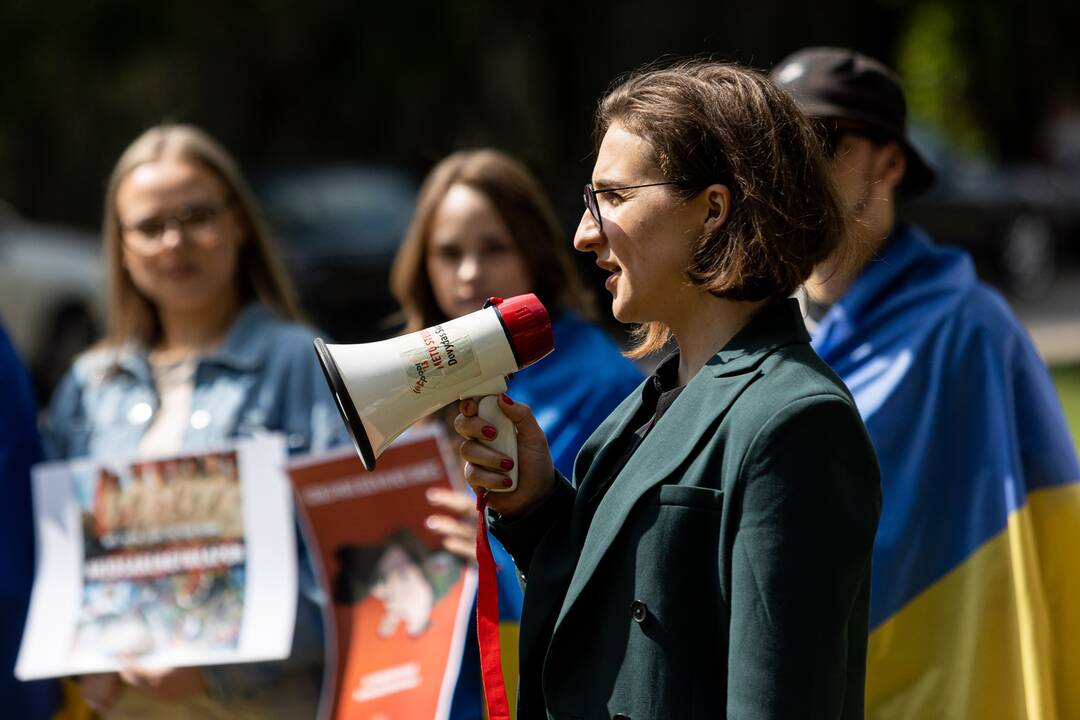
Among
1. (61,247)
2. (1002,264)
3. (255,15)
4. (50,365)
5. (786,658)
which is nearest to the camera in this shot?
(786,658)

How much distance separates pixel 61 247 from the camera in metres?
11.2

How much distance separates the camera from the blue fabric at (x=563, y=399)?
2951 mm

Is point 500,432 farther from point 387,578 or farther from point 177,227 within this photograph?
point 177,227

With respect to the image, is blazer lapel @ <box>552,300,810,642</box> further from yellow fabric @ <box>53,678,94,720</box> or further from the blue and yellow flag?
yellow fabric @ <box>53,678,94,720</box>

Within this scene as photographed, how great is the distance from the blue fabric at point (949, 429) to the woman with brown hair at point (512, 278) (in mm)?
694

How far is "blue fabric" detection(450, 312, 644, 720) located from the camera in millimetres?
2951

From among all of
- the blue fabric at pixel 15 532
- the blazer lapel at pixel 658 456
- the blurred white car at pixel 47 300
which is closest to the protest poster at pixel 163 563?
the blue fabric at pixel 15 532

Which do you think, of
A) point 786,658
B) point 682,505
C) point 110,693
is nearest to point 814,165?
point 682,505

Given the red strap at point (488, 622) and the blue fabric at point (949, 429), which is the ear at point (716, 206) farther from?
the blue fabric at point (949, 429)

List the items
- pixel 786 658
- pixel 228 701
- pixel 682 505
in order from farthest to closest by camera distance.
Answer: pixel 228 701 < pixel 682 505 < pixel 786 658

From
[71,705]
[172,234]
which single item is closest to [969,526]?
[172,234]

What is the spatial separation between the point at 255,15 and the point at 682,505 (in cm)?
1118

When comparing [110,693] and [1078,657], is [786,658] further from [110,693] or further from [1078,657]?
[110,693]

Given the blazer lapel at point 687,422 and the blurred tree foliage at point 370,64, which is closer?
the blazer lapel at point 687,422
